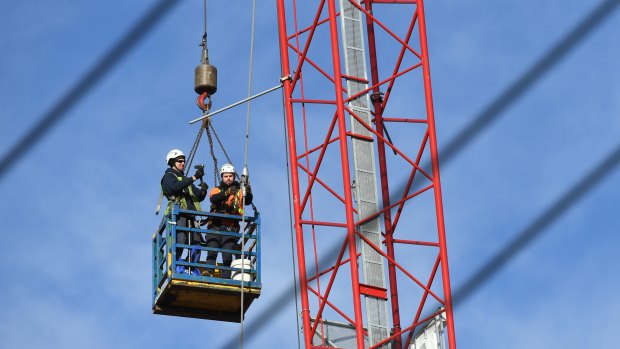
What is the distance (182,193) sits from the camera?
3017 centimetres

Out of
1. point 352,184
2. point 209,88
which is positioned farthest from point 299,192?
point 209,88

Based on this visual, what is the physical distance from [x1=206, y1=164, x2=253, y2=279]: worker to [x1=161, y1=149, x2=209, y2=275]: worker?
0.21m

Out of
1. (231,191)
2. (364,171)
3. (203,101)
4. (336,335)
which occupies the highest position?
(203,101)

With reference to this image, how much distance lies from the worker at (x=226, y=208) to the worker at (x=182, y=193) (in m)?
0.21

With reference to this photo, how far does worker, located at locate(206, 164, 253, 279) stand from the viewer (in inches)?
1181

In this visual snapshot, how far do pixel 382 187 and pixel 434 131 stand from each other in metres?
1.55

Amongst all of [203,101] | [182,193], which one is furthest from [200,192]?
[203,101]

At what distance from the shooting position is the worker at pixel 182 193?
97.6 ft

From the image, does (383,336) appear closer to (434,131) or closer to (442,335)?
(442,335)

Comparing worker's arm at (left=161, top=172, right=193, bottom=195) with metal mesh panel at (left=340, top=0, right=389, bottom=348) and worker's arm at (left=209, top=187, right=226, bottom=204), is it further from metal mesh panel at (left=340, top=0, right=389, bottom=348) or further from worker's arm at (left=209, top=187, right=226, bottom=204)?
metal mesh panel at (left=340, top=0, right=389, bottom=348)

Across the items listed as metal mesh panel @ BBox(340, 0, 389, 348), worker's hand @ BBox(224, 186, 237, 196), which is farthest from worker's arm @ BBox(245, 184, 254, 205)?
metal mesh panel @ BBox(340, 0, 389, 348)

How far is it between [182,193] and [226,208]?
→ 75cm

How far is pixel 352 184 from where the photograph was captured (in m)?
31.2

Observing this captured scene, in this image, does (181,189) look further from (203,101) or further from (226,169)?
(203,101)
